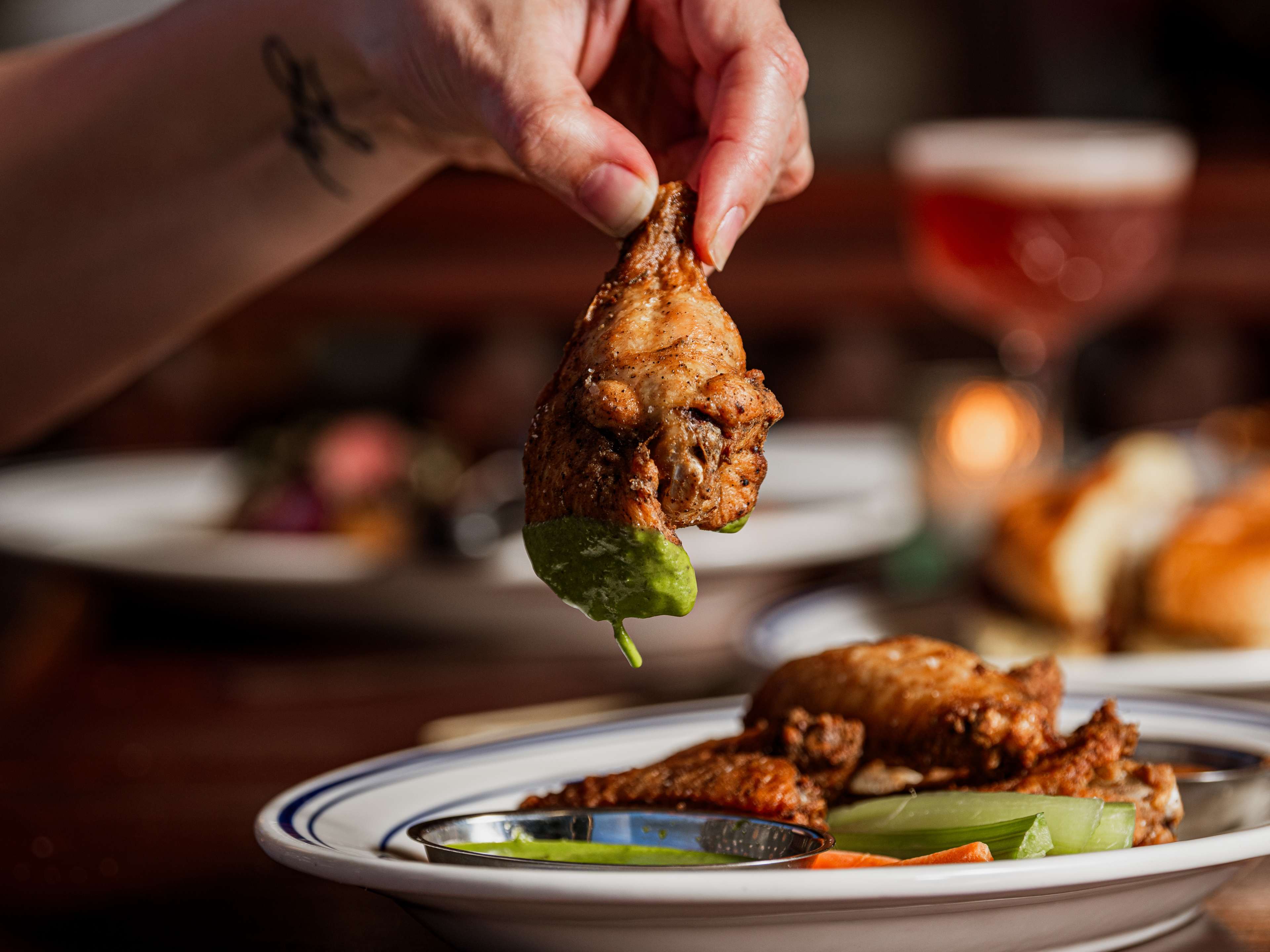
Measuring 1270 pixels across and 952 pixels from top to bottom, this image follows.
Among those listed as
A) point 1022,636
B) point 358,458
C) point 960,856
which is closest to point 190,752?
point 960,856

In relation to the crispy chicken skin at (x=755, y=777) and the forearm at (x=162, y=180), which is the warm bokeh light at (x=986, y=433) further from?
the crispy chicken skin at (x=755, y=777)

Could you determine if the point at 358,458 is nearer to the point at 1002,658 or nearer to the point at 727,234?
the point at 1002,658

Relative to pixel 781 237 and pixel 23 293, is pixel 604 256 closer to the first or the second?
pixel 781 237

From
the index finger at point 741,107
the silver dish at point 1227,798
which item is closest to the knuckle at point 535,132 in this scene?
the index finger at point 741,107

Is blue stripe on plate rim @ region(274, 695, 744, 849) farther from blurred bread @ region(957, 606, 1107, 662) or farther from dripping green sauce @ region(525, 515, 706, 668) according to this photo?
blurred bread @ region(957, 606, 1107, 662)

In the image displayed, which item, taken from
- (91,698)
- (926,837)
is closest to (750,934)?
(926,837)

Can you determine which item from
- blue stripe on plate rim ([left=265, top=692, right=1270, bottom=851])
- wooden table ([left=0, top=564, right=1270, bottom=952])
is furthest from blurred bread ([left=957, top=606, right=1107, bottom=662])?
blue stripe on plate rim ([left=265, top=692, right=1270, bottom=851])
